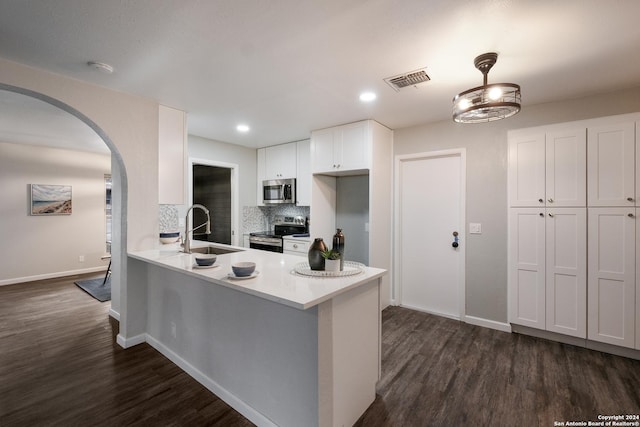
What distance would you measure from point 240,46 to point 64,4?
3.01 ft

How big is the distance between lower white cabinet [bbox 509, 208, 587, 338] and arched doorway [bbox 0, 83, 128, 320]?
3.94 m

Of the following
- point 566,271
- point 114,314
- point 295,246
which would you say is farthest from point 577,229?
point 114,314

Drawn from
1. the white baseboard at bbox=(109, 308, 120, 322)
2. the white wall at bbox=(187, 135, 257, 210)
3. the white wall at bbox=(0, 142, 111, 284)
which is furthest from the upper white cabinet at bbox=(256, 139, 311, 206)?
the white wall at bbox=(0, 142, 111, 284)

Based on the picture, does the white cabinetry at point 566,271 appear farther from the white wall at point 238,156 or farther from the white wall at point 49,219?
the white wall at point 49,219

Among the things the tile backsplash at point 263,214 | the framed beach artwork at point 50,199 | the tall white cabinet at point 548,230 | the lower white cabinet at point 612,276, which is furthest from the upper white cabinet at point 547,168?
the framed beach artwork at point 50,199

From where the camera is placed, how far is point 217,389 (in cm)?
204

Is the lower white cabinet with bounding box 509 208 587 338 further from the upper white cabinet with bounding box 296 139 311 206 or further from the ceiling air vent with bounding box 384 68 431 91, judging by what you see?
the upper white cabinet with bounding box 296 139 311 206

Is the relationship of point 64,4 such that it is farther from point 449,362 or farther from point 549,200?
point 549,200

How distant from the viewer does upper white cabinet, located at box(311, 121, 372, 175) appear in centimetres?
350

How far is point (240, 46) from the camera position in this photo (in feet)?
6.30

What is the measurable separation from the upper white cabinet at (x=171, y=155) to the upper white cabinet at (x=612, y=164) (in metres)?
4.07

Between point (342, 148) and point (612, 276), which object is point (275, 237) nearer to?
point (342, 148)

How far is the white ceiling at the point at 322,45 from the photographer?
5.11 ft

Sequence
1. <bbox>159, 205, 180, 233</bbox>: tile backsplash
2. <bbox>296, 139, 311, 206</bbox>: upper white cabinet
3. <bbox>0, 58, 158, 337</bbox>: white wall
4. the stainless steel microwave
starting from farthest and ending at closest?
the stainless steel microwave < <bbox>296, 139, 311, 206</bbox>: upper white cabinet < <bbox>159, 205, 180, 233</bbox>: tile backsplash < <bbox>0, 58, 158, 337</bbox>: white wall
